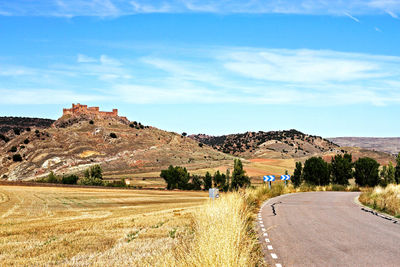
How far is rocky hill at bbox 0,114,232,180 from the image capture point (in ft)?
465

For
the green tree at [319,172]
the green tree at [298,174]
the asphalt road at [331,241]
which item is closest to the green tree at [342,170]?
the green tree at [319,172]

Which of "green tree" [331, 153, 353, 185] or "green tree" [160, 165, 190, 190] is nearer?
"green tree" [331, 153, 353, 185]

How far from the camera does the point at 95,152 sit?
6319 inches

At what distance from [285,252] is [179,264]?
5.39 m

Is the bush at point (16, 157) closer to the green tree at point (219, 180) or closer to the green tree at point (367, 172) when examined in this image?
the green tree at point (219, 180)

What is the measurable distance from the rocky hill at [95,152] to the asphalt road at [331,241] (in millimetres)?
124386

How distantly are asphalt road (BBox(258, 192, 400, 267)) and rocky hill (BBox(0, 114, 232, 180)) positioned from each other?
124386 mm

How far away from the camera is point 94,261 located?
34.3 ft

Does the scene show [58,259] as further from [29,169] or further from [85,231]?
[29,169]

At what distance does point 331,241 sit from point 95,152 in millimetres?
154386

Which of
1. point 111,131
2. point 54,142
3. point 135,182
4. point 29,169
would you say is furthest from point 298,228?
point 111,131

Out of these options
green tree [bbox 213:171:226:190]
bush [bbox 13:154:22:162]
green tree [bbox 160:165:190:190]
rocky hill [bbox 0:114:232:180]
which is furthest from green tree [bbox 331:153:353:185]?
bush [bbox 13:154:22:162]

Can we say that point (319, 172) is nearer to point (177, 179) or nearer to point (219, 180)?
point (219, 180)

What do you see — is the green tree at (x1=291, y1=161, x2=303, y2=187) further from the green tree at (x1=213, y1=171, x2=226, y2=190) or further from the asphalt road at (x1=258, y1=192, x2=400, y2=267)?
the asphalt road at (x1=258, y1=192, x2=400, y2=267)
